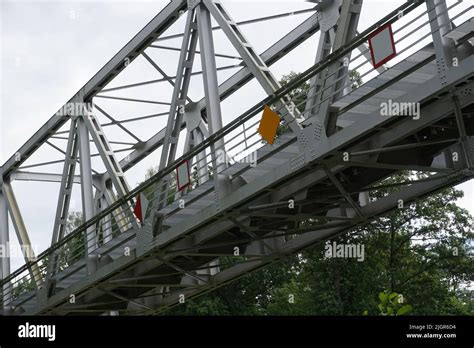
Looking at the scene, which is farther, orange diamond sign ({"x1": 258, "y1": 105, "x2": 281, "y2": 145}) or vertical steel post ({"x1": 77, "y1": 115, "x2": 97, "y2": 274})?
vertical steel post ({"x1": 77, "y1": 115, "x2": 97, "y2": 274})

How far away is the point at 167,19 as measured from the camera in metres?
22.2

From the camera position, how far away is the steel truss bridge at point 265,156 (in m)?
14.5

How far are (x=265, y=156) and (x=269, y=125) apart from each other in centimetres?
98

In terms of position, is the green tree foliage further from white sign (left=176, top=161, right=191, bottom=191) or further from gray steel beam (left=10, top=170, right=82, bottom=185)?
white sign (left=176, top=161, right=191, bottom=191)

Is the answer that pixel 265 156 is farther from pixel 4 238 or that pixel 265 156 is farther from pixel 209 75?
pixel 4 238

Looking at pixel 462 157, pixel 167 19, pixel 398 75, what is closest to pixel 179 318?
pixel 398 75

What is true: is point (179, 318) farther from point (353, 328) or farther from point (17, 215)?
point (17, 215)

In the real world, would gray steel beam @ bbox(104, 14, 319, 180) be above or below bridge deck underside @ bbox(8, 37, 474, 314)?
above

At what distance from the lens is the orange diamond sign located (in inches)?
639

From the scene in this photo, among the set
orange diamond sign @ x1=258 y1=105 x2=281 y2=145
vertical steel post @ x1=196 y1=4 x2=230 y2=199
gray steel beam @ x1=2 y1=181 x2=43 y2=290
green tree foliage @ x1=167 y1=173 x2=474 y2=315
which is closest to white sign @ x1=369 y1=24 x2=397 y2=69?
orange diamond sign @ x1=258 y1=105 x2=281 y2=145

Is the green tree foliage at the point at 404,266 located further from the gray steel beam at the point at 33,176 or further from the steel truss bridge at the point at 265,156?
the steel truss bridge at the point at 265,156

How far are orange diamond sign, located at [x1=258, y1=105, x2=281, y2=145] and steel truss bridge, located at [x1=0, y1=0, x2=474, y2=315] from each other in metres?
0.29

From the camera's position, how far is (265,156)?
55.9 ft

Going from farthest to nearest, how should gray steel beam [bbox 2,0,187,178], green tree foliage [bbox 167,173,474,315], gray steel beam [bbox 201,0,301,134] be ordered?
green tree foliage [bbox 167,173,474,315], gray steel beam [bbox 2,0,187,178], gray steel beam [bbox 201,0,301,134]
